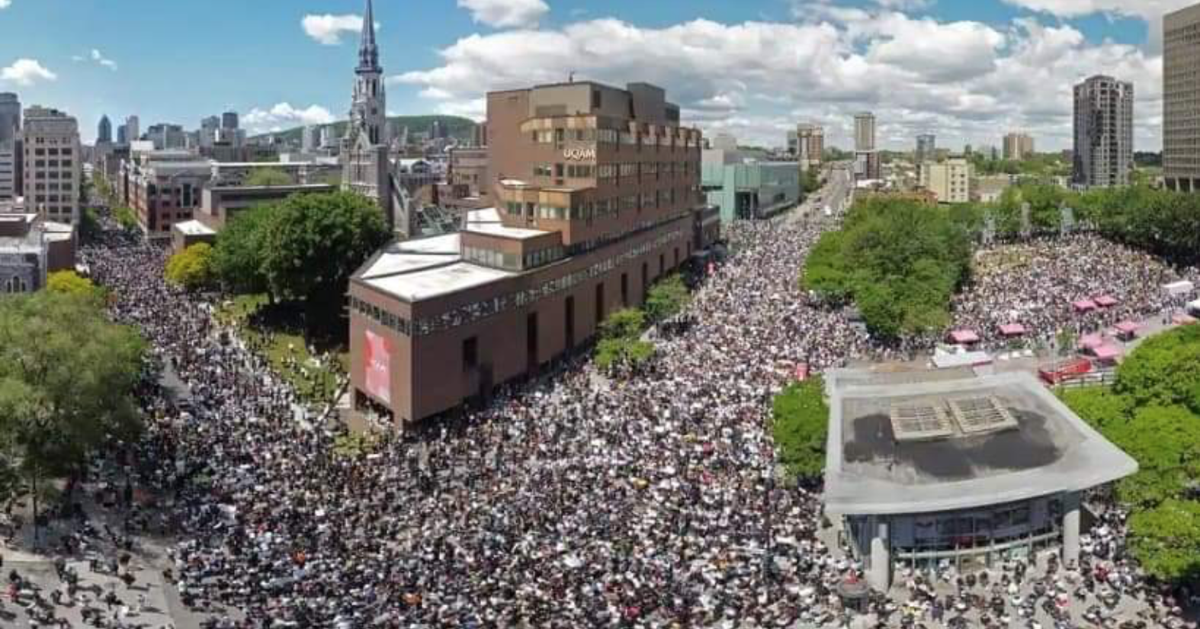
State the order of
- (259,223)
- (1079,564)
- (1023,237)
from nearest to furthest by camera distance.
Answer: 1. (1079,564)
2. (259,223)
3. (1023,237)

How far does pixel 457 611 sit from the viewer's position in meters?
21.5

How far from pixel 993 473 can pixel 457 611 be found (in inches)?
539

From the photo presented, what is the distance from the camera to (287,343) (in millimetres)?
52625

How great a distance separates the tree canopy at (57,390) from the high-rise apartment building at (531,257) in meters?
10.6

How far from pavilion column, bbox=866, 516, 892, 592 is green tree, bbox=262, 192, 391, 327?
120ft

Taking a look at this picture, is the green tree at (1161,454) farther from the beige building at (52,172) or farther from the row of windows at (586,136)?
the beige building at (52,172)

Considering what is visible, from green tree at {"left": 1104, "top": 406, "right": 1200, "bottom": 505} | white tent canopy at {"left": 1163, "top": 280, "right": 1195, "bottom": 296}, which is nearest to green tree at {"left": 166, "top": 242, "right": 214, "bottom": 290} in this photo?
green tree at {"left": 1104, "top": 406, "right": 1200, "bottom": 505}

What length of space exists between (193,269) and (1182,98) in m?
104

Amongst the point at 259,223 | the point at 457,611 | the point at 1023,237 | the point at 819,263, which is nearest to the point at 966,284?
the point at 819,263

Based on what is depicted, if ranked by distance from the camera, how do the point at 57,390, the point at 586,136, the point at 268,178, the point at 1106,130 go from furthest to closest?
the point at 1106,130 < the point at 268,178 < the point at 586,136 < the point at 57,390

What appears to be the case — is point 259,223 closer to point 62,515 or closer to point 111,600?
point 62,515

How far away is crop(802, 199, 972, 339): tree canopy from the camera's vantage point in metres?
50.9

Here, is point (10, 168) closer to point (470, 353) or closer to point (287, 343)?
point (287, 343)

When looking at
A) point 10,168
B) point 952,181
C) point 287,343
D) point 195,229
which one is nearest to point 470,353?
point 287,343
